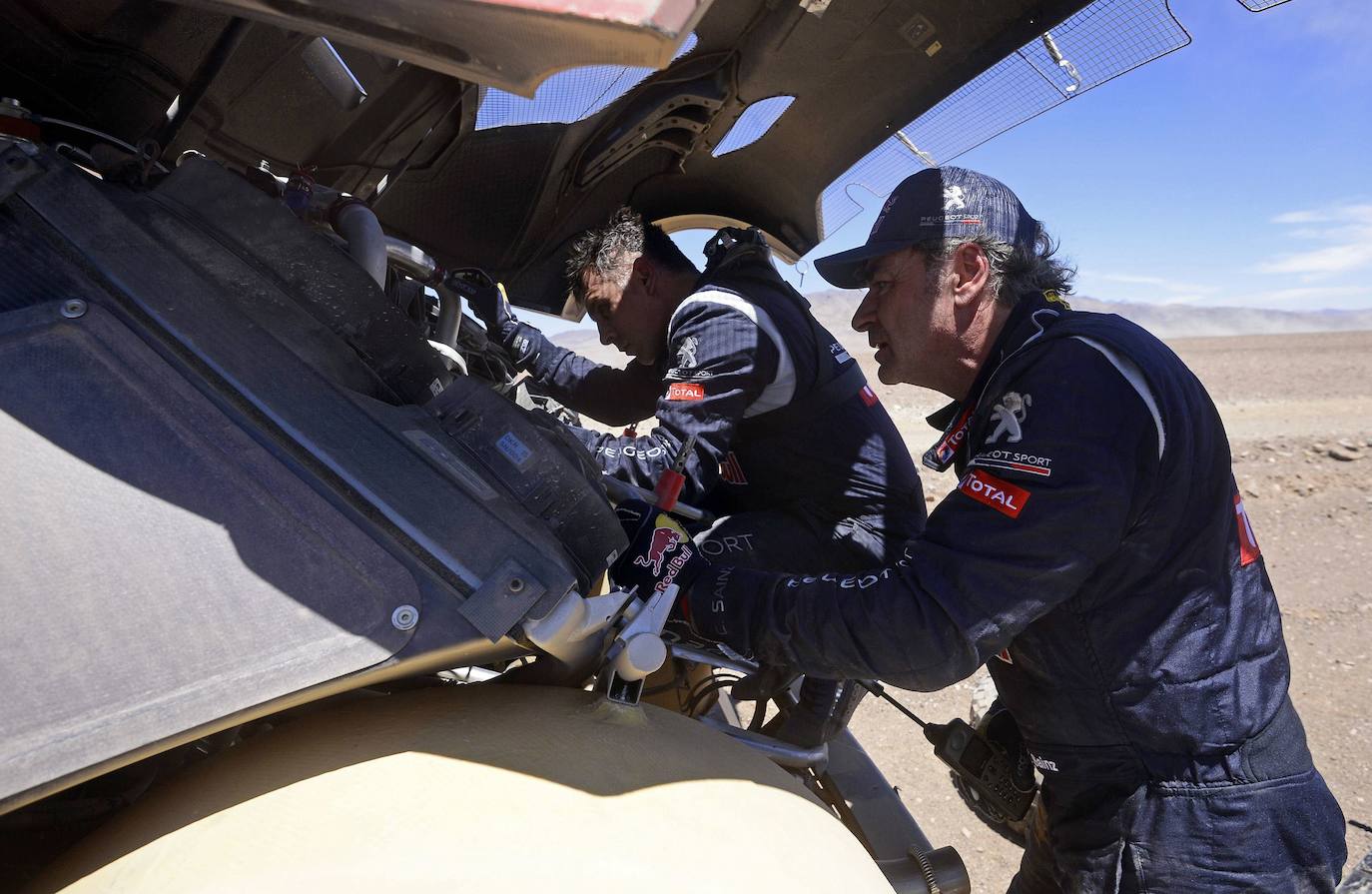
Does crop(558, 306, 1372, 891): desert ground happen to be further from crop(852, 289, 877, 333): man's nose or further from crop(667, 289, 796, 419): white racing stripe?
crop(852, 289, 877, 333): man's nose

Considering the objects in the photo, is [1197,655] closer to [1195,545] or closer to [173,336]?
[1195,545]

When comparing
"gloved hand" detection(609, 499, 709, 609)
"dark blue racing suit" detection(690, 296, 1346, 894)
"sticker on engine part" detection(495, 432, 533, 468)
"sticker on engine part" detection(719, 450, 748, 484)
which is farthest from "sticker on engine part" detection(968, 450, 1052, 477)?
"sticker on engine part" detection(719, 450, 748, 484)

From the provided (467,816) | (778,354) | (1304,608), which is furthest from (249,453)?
(1304,608)

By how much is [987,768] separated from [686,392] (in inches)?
45.9

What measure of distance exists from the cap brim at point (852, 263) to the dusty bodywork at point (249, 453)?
0.48 meters

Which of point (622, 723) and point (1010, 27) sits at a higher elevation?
point (1010, 27)

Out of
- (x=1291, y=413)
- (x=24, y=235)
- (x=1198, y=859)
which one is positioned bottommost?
(x=1291, y=413)

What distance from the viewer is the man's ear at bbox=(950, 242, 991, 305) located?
2.01 meters

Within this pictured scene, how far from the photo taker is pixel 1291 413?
46.6ft

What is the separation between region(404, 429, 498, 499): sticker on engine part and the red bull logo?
1.38ft

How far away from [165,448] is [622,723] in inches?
28.1

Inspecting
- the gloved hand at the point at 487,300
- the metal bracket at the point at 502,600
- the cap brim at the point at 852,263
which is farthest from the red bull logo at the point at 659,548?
the gloved hand at the point at 487,300

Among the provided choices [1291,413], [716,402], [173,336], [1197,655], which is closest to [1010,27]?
[716,402]

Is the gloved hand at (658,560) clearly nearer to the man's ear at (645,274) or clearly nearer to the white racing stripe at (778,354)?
the white racing stripe at (778,354)
